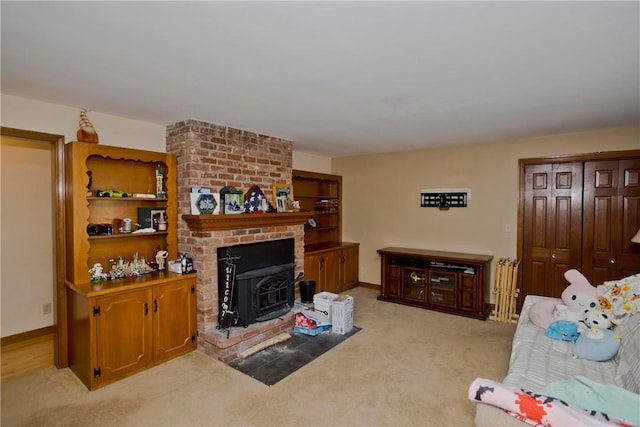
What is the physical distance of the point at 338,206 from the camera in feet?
20.0

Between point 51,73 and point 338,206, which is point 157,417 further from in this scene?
point 338,206

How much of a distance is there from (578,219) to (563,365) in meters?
2.64

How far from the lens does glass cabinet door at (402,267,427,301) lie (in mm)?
4828

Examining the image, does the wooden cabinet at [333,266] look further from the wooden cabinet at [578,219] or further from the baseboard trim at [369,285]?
the wooden cabinet at [578,219]

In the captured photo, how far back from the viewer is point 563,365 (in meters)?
2.20

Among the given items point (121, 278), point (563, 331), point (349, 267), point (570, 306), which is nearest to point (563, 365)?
point (563, 331)

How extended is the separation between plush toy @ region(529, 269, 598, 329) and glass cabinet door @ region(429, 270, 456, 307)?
1533 millimetres

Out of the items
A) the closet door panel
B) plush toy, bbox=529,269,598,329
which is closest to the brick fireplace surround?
plush toy, bbox=529,269,598,329

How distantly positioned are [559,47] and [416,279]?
11.8 feet

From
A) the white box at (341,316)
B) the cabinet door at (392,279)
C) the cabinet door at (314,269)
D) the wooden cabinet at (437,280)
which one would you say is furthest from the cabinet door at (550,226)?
the cabinet door at (314,269)

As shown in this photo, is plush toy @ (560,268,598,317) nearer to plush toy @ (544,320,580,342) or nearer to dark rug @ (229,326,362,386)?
plush toy @ (544,320,580,342)

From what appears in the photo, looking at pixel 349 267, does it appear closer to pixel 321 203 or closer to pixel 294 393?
pixel 321 203

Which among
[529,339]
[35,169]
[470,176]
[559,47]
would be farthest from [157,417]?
[470,176]

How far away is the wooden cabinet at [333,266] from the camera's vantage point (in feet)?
16.1
